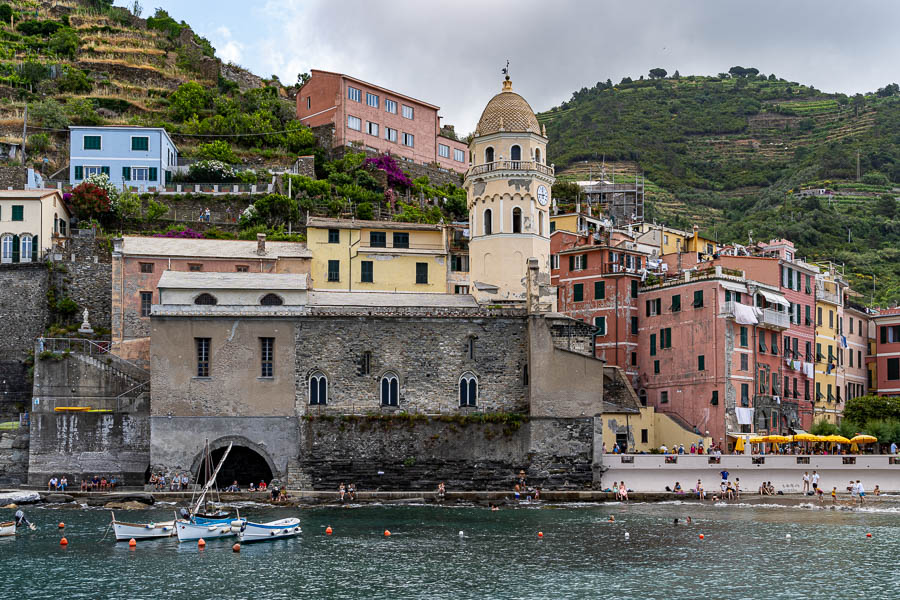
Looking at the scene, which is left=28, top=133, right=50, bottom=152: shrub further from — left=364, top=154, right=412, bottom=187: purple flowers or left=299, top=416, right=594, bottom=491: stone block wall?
left=299, top=416, right=594, bottom=491: stone block wall

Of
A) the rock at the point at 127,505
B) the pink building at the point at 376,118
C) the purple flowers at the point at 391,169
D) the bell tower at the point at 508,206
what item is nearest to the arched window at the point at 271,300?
the bell tower at the point at 508,206

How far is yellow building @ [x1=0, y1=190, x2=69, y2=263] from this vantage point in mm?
67375

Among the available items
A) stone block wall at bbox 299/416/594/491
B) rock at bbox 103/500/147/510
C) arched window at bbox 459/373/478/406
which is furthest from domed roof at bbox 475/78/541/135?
rock at bbox 103/500/147/510

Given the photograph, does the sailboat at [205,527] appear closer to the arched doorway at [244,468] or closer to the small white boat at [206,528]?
the small white boat at [206,528]

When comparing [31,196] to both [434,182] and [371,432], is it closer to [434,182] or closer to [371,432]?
[371,432]

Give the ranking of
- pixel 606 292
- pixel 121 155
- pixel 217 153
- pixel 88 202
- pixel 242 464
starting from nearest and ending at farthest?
pixel 242 464, pixel 606 292, pixel 88 202, pixel 121 155, pixel 217 153

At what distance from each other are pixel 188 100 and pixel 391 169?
19.4m

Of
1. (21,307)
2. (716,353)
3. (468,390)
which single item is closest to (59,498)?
(21,307)

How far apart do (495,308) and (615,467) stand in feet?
34.2

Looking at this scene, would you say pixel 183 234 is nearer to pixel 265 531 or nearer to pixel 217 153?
pixel 217 153

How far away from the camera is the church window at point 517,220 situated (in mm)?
64188

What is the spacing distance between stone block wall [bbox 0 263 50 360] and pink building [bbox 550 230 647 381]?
107ft

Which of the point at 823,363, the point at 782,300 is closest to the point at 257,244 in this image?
the point at 782,300

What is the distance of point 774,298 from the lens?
220 feet
